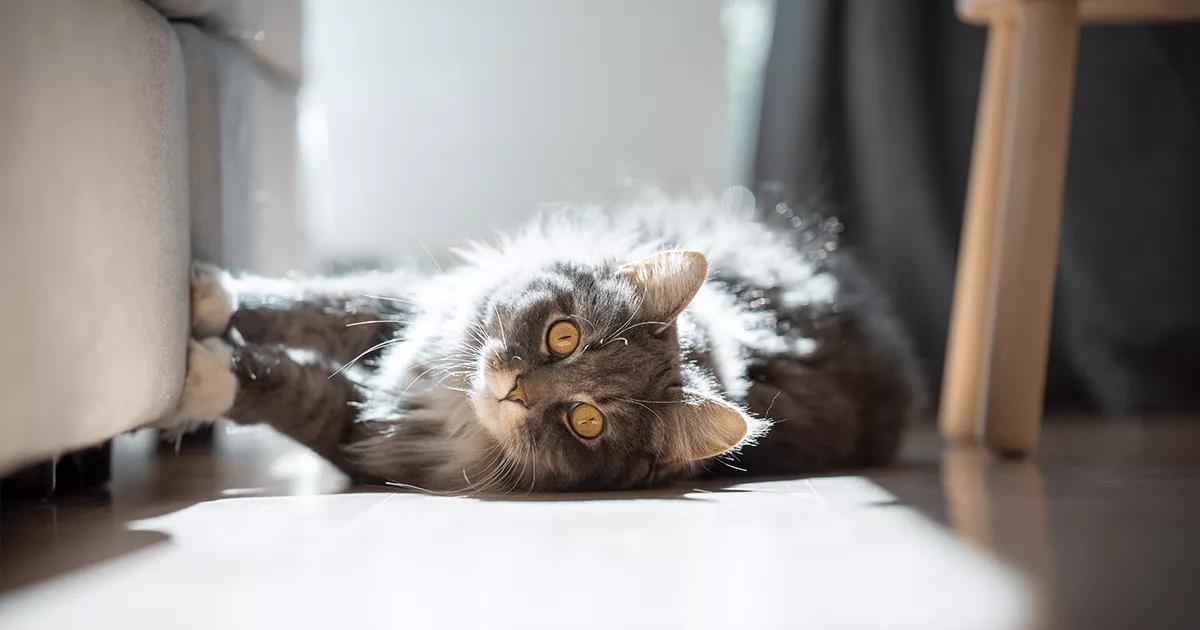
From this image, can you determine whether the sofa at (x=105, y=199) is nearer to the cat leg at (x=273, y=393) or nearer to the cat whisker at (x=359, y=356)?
the cat leg at (x=273, y=393)

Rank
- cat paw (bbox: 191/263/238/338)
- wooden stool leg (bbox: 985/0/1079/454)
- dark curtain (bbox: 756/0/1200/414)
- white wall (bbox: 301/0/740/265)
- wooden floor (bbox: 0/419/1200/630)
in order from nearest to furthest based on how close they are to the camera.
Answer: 1. wooden floor (bbox: 0/419/1200/630)
2. cat paw (bbox: 191/263/238/338)
3. wooden stool leg (bbox: 985/0/1079/454)
4. dark curtain (bbox: 756/0/1200/414)
5. white wall (bbox: 301/0/740/265)

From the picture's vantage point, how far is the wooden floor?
819mm

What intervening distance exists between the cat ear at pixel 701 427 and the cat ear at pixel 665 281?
122 millimetres

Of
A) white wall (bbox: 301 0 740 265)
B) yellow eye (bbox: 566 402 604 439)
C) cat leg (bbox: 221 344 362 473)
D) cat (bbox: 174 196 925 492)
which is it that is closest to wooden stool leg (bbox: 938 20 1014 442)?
cat (bbox: 174 196 925 492)

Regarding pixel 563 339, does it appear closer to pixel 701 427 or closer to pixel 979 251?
pixel 701 427

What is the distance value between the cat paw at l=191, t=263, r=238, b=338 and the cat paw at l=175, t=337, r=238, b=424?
0.13 ft

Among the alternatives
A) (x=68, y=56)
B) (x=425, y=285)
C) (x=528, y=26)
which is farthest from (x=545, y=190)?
(x=68, y=56)

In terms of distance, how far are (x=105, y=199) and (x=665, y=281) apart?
71cm

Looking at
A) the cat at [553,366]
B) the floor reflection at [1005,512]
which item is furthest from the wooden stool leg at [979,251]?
the cat at [553,366]

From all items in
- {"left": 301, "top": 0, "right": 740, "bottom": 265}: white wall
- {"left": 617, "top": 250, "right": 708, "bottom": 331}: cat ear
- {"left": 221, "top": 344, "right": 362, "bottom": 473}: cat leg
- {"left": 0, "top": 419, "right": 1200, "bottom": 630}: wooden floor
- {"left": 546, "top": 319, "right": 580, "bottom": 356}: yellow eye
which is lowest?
{"left": 0, "top": 419, "right": 1200, "bottom": 630}: wooden floor

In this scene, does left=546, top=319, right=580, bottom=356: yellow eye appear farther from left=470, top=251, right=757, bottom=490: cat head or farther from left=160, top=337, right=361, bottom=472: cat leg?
left=160, top=337, right=361, bottom=472: cat leg

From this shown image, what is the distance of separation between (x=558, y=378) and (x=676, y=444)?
7.9 inches

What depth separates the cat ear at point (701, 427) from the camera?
4.40ft

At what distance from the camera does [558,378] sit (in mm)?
1336
